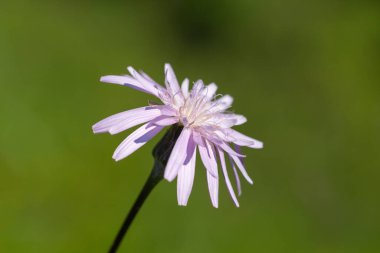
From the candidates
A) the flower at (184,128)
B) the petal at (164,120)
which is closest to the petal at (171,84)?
the flower at (184,128)

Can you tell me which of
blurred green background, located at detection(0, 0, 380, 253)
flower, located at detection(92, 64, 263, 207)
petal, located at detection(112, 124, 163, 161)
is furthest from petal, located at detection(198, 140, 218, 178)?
blurred green background, located at detection(0, 0, 380, 253)

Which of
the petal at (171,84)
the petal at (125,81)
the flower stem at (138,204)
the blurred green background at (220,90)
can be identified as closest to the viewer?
the flower stem at (138,204)

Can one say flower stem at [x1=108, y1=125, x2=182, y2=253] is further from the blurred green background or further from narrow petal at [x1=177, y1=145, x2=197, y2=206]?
the blurred green background

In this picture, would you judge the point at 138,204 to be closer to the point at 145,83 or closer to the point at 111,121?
the point at 111,121

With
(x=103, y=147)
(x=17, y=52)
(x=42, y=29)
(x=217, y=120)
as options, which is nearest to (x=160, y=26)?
(x=42, y=29)

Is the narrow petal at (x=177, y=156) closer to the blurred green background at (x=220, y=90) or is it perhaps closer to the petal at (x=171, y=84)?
the petal at (x=171, y=84)

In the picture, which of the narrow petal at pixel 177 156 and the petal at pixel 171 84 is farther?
the petal at pixel 171 84

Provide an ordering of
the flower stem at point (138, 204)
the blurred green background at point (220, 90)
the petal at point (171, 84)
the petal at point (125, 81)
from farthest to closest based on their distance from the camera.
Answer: the blurred green background at point (220, 90)
the petal at point (171, 84)
the petal at point (125, 81)
the flower stem at point (138, 204)
